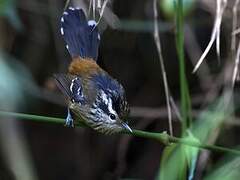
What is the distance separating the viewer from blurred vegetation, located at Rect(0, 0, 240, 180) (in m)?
3.55

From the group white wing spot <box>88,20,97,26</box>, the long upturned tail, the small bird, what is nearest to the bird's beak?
the small bird

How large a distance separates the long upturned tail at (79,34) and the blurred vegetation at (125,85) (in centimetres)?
13

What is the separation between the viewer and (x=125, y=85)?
4297mm

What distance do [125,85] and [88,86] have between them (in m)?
1.43

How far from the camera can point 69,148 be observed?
442cm

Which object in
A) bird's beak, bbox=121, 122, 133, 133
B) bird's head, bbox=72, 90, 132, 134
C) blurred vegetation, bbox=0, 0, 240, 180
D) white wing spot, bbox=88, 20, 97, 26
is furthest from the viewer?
blurred vegetation, bbox=0, 0, 240, 180

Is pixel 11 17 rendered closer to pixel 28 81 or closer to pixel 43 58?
pixel 28 81

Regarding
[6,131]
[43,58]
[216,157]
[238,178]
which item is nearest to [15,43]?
[43,58]

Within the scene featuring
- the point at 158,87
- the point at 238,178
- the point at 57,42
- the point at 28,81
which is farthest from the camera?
the point at 158,87

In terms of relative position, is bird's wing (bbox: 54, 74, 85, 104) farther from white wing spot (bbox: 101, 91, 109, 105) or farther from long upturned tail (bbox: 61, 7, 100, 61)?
long upturned tail (bbox: 61, 7, 100, 61)

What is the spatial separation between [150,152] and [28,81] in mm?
1279

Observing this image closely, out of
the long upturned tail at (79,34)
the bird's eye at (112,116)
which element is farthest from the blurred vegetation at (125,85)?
the bird's eye at (112,116)

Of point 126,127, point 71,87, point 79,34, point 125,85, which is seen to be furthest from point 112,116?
point 125,85

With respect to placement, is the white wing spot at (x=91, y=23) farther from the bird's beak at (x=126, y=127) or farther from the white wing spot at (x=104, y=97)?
the bird's beak at (x=126, y=127)
